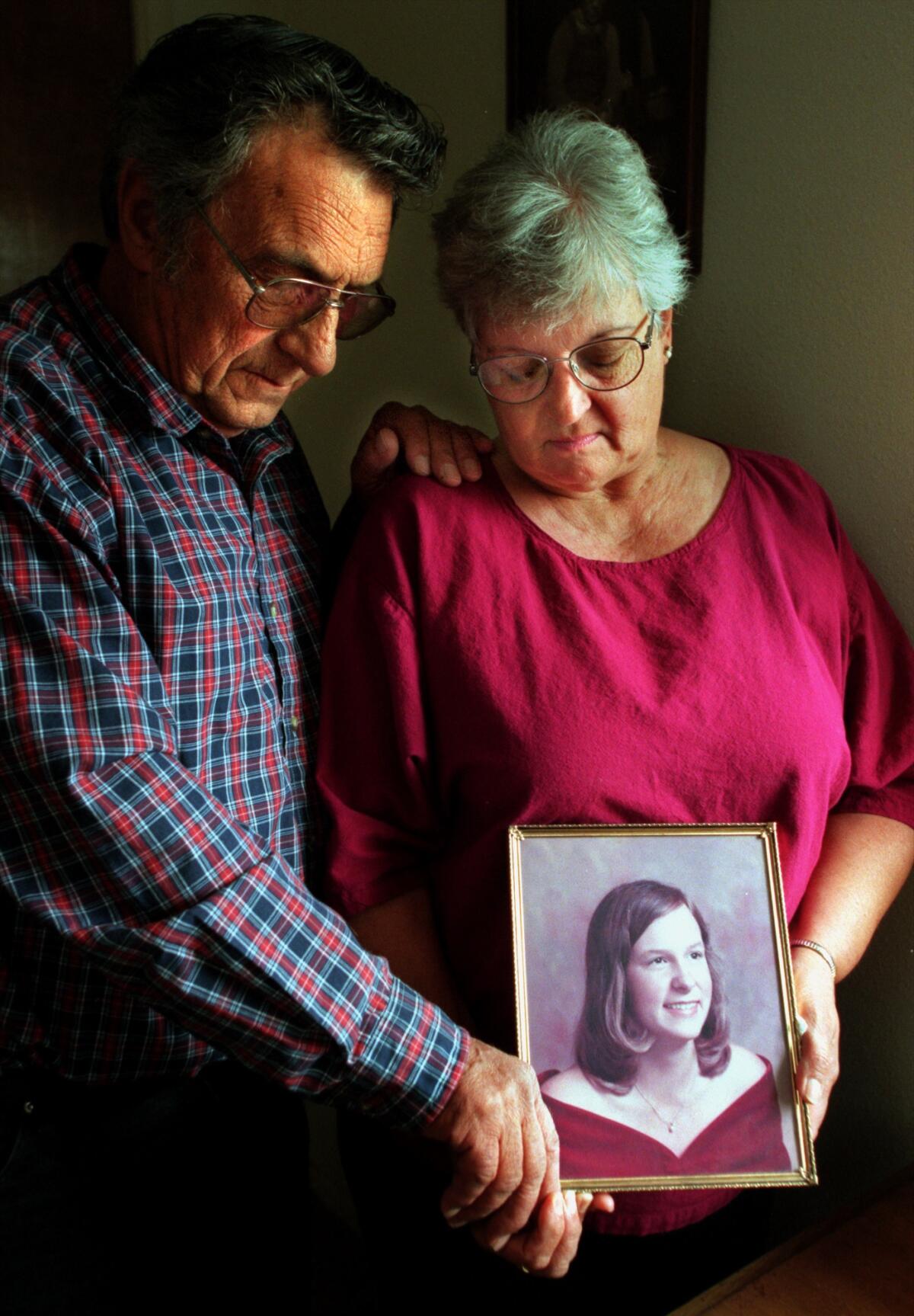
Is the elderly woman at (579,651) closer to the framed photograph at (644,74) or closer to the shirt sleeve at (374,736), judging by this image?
the shirt sleeve at (374,736)

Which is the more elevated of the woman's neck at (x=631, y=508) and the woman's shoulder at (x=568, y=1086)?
the woman's neck at (x=631, y=508)

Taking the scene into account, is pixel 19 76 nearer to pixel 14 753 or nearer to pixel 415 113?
pixel 415 113

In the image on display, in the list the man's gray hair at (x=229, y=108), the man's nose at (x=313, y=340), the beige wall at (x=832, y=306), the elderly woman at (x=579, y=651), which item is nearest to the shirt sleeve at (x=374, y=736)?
the elderly woman at (x=579, y=651)

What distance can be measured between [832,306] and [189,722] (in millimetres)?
982

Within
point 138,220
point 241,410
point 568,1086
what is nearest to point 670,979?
point 568,1086

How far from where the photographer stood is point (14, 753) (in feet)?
3.56

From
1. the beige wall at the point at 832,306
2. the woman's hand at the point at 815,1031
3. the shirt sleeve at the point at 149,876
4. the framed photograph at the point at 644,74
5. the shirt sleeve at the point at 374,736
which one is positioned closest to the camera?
the shirt sleeve at the point at 149,876

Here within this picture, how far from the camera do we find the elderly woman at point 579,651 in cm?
125

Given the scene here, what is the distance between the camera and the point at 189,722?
124 cm

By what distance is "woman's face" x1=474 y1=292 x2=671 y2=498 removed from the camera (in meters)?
1.25

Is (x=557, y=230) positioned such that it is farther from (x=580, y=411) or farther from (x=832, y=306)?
(x=832, y=306)

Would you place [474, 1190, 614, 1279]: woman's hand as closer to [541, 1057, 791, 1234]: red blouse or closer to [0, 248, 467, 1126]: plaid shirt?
[541, 1057, 791, 1234]: red blouse

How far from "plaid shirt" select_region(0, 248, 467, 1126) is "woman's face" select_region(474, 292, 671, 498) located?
1.15ft

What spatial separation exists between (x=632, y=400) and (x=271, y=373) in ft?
1.39
